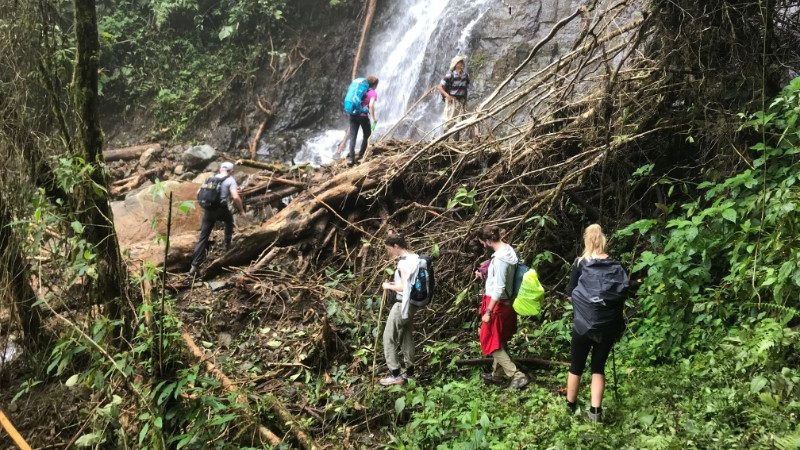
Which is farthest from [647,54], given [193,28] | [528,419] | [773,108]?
[193,28]

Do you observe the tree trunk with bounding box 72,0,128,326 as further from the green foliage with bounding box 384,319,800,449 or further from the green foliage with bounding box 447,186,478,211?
the green foliage with bounding box 447,186,478,211

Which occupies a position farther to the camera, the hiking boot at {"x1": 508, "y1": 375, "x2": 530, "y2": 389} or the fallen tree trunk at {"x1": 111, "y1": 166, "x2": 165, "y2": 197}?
the fallen tree trunk at {"x1": 111, "y1": 166, "x2": 165, "y2": 197}

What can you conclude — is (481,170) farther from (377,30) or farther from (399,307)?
(377,30)

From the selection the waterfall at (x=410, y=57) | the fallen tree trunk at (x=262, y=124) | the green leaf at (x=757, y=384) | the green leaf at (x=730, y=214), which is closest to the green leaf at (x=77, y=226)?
the green leaf at (x=757, y=384)

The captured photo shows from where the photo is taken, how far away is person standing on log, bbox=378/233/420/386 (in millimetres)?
5562

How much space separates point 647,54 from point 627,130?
0.97 meters

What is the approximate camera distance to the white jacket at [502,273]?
514 cm

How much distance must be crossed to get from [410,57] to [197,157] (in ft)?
20.7

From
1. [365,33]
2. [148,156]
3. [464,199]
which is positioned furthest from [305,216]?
[365,33]

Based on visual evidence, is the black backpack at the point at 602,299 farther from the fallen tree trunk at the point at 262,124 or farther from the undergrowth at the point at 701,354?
the fallen tree trunk at the point at 262,124

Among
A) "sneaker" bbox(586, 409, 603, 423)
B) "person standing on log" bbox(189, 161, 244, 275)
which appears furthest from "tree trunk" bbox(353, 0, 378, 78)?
"sneaker" bbox(586, 409, 603, 423)

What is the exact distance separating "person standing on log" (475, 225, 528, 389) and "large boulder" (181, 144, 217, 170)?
→ 1114cm

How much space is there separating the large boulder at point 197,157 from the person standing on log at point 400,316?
1033cm

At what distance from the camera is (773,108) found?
215 inches
